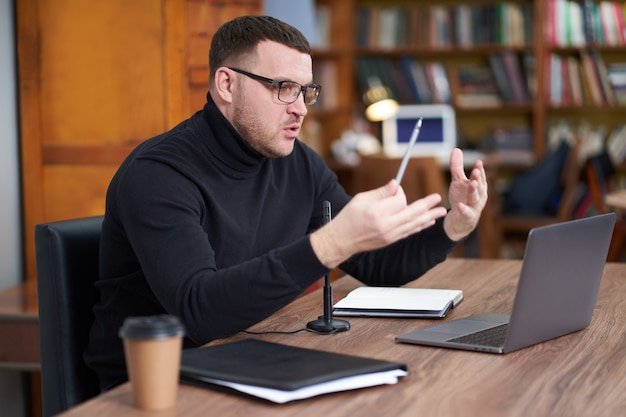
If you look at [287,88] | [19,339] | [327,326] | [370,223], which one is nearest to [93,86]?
[19,339]

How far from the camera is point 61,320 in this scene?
5.58ft

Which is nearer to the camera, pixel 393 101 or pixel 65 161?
pixel 65 161

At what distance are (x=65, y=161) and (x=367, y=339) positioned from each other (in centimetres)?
198

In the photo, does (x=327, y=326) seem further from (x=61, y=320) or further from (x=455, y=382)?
(x=61, y=320)

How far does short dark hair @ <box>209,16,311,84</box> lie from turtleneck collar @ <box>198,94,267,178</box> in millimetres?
109

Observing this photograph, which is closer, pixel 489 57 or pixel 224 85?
pixel 224 85

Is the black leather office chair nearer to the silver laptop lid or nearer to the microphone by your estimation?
the microphone

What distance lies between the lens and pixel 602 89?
19.7ft

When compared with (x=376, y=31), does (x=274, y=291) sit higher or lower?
lower

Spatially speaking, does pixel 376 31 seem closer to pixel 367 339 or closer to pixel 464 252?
pixel 464 252

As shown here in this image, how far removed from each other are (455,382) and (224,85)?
2.95ft

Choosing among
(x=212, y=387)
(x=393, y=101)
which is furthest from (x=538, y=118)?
(x=212, y=387)

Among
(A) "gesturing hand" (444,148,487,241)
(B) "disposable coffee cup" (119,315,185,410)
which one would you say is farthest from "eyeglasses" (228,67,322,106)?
(B) "disposable coffee cup" (119,315,185,410)

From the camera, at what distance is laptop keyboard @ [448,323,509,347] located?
1368 mm
